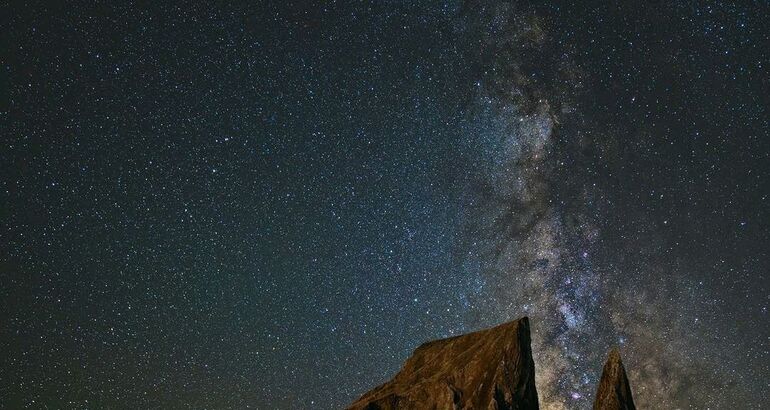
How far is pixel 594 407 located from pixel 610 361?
1.23 metres

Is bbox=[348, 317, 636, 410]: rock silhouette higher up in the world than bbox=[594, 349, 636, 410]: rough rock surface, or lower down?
higher up

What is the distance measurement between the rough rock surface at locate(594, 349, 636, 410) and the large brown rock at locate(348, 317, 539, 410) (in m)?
1.89

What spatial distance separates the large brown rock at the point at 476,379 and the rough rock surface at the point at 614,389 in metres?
1.89

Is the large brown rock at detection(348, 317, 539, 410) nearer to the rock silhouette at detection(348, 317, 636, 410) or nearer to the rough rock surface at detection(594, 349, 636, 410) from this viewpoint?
the rock silhouette at detection(348, 317, 636, 410)

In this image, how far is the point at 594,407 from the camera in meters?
14.6

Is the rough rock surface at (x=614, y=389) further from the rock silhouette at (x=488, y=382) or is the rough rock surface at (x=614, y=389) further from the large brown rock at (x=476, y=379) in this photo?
the large brown rock at (x=476, y=379)

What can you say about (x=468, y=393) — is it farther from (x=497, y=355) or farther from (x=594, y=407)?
(x=594, y=407)

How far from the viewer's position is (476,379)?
566 inches

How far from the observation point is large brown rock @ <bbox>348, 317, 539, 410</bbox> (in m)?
13.8

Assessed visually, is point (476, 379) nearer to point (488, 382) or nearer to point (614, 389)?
point (488, 382)

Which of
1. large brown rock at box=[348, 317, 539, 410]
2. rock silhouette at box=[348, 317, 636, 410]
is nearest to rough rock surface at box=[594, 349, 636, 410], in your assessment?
rock silhouette at box=[348, 317, 636, 410]

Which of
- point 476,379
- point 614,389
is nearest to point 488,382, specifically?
point 476,379

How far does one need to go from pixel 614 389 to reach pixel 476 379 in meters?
3.43

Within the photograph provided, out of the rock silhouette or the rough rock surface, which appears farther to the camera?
the rough rock surface
